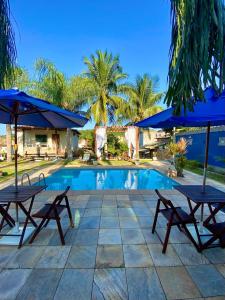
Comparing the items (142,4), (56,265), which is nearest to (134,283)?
(56,265)

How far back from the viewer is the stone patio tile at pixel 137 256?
3012mm

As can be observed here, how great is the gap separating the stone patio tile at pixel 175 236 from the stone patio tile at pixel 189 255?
14 cm

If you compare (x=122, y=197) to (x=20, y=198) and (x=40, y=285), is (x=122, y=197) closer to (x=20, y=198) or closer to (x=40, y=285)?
(x=20, y=198)

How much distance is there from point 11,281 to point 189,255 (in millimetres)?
2516

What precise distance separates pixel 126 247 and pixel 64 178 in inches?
325

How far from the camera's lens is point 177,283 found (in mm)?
2607

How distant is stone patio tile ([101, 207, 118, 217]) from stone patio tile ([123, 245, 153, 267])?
4.82 feet

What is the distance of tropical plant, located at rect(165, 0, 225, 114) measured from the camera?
1.49 metres

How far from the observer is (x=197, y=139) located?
14.7 m

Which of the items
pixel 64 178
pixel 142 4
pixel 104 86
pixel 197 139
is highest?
pixel 104 86

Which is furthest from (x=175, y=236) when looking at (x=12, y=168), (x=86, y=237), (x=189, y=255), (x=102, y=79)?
(x=102, y=79)

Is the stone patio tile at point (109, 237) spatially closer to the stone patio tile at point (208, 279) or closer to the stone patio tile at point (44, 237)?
the stone patio tile at point (44, 237)

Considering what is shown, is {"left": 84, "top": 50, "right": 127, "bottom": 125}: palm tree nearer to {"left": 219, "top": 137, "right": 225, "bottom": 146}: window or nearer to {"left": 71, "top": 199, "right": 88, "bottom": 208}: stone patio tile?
{"left": 219, "top": 137, "right": 225, "bottom": 146}: window

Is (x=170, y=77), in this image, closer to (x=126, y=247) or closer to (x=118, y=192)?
(x=126, y=247)
